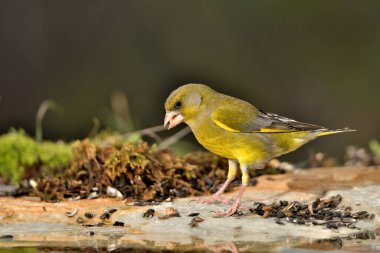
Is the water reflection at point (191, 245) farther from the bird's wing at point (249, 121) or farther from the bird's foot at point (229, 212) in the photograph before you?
the bird's wing at point (249, 121)

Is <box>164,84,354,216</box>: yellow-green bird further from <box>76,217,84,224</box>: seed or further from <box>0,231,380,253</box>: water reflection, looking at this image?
<box>0,231,380,253</box>: water reflection

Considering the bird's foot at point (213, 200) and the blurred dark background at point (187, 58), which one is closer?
the bird's foot at point (213, 200)

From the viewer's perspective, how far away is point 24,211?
228 inches

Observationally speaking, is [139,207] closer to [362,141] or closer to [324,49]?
[362,141]

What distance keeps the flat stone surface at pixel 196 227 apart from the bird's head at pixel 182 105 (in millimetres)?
585

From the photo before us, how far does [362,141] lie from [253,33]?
286cm

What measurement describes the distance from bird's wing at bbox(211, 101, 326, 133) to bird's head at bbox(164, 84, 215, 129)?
150 mm

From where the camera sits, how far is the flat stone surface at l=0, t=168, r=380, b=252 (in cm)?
482

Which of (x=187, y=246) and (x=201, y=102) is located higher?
(x=201, y=102)

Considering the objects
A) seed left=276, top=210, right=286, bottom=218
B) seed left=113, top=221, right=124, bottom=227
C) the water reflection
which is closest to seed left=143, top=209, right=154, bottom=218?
seed left=113, top=221, right=124, bottom=227

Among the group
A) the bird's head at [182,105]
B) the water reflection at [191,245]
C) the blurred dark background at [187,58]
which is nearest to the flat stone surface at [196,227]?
the water reflection at [191,245]

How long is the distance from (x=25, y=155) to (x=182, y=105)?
161cm

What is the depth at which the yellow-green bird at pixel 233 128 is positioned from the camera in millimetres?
5938

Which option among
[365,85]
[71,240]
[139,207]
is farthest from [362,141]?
[71,240]
